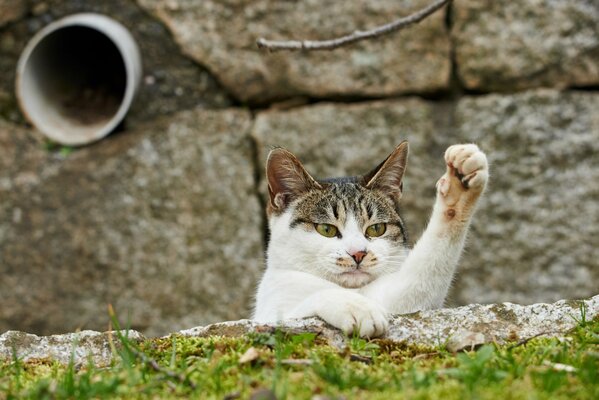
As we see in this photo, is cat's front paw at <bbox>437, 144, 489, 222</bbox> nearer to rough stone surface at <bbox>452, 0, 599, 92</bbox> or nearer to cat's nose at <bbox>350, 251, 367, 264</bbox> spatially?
cat's nose at <bbox>350, 251, 367, 264</bbox>

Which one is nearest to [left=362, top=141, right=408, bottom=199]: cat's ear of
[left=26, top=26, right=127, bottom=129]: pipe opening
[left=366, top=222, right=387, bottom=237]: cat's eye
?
[left=366, top=222, right=387, bottom=237]: cat's eye

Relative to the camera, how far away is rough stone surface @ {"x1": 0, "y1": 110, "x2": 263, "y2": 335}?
13.5 feet

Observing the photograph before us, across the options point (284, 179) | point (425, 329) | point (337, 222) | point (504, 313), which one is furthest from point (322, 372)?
point (284, 179)

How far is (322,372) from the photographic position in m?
1.71

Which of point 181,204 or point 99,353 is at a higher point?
point 181,204

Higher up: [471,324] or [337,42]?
[337,42]

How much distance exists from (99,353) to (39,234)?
213cm

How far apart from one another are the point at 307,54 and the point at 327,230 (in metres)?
1.46

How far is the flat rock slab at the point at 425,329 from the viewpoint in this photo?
2.16m

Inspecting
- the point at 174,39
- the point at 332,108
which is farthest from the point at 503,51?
the point at 174,39

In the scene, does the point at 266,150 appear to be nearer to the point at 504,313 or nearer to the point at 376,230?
the point at 376,230

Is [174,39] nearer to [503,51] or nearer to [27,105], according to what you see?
[27,105]

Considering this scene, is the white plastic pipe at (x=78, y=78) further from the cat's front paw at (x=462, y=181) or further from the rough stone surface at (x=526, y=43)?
the cat's front paw at (x=462, y=181)

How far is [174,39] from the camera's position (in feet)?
13.7
